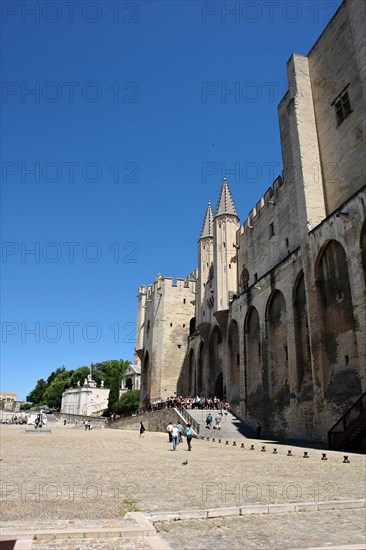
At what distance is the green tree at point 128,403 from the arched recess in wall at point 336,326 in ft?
160

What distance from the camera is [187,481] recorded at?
8875 millimetres

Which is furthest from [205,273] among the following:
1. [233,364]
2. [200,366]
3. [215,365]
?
[233,364]

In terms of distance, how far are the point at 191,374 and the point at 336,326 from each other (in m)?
31.0

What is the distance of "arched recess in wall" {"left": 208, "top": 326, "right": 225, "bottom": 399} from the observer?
38.9m

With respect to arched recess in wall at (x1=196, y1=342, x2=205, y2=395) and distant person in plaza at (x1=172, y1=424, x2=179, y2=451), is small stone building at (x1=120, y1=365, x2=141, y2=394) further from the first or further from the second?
distant person in plaza at (x1=172, y1=424, x2=179, y2=451)

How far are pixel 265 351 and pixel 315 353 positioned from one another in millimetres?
6886

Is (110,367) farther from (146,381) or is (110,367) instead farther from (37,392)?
(146,381)

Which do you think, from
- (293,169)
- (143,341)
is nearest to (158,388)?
(143,341)

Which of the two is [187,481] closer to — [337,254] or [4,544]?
[4,544]

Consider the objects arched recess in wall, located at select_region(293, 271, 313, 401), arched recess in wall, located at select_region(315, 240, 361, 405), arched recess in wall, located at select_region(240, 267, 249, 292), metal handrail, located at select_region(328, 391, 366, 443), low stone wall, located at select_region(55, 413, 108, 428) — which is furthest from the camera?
low stone wall, located at select_region(55, 413, 108, 428)

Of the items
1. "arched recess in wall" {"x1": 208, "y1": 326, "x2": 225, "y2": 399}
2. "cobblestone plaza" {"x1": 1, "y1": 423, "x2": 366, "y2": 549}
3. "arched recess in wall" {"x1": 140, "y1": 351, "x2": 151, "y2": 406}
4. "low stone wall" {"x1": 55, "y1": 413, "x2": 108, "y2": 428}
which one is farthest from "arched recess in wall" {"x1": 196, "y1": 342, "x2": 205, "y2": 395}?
"cobblestone plaza" {"x1": 1, "y1": 423, "x2": 366, "y2": 549}

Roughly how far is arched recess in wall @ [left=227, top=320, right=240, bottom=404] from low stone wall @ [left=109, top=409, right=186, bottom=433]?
16.8 ft

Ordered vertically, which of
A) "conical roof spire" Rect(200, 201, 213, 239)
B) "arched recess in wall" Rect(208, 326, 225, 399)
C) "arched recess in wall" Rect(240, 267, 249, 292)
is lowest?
"arched recess in wall" Rect(208, 326, 225, 399)

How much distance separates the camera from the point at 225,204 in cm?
4200
